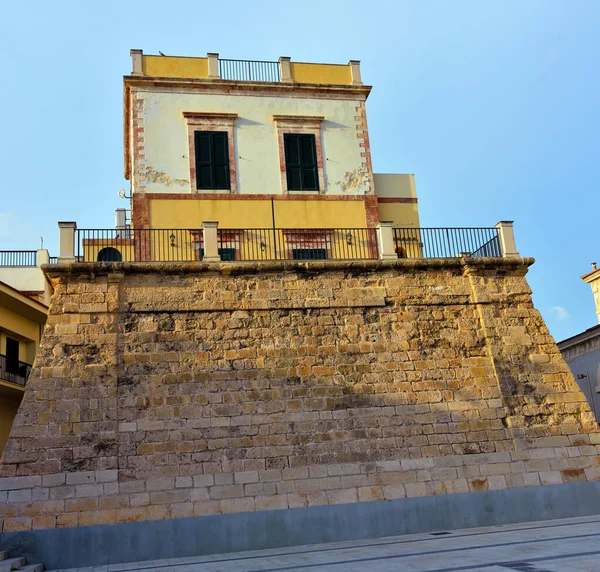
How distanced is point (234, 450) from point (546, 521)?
5.79 metres

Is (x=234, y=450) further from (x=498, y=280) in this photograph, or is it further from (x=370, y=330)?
(x=498, y=280)

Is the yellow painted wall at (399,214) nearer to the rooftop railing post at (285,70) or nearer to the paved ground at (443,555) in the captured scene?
the rooftop railing post at (285,70)

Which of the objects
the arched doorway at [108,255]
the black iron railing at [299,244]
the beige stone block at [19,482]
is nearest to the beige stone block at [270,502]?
the beige stone block at [19,482]

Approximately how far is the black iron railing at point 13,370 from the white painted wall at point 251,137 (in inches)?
253

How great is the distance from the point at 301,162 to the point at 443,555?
10.4m

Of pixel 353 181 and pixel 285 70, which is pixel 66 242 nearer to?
pixel 353 181

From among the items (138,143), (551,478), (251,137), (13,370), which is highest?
(251,137)

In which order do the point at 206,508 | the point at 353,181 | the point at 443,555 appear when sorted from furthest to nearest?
the point at 353,181
the point at 206,508
the point at 443,555

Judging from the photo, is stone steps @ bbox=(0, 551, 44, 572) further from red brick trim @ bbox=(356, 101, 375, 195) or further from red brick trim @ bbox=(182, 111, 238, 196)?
red brick trim @ bbox=(356, 101, 375, 195)

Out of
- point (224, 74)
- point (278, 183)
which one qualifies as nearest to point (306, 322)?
point (278, 183)

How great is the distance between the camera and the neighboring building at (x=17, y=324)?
17453mm

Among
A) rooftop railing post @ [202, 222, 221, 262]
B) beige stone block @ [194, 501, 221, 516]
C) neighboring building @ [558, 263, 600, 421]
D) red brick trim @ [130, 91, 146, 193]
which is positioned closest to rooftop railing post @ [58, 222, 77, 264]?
rooftop railing post @ [202, 222, 221, 262]

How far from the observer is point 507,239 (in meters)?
14.1

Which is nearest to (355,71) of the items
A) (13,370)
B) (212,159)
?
(212,159)
